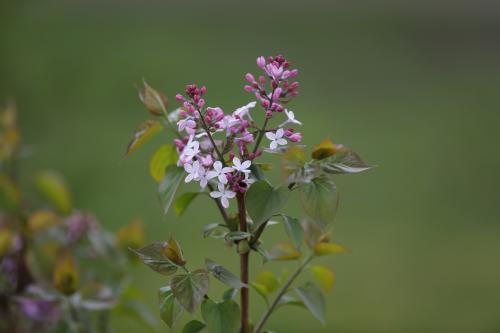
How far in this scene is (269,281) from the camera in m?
0.74

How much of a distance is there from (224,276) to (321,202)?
0.33ft

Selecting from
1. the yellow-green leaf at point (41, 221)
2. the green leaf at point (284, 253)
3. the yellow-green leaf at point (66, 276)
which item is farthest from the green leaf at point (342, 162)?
the yellow-green leaf at point (41, 221)

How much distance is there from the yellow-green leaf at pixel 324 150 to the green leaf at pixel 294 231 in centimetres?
6

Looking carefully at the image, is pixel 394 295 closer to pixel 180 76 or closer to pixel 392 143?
pixel 392 143

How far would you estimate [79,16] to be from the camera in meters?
3.71

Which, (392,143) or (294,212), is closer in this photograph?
(294,212)

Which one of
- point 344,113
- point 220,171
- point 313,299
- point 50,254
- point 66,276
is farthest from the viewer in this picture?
point 344,113

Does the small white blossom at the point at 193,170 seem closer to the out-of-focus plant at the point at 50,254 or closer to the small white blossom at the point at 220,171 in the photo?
the small white blossom at the point at 220,171

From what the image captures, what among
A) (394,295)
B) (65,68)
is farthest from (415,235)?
(65,68)

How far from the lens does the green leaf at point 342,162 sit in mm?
604

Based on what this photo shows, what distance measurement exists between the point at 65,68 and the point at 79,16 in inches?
27.7

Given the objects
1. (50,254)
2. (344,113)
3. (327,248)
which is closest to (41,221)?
(50,254)

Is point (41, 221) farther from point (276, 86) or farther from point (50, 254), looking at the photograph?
point (276, 86)

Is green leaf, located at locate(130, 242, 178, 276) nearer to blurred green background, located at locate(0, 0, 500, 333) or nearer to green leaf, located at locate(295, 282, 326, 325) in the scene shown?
green leaf, located at locate(295, 282, 326, 325)
